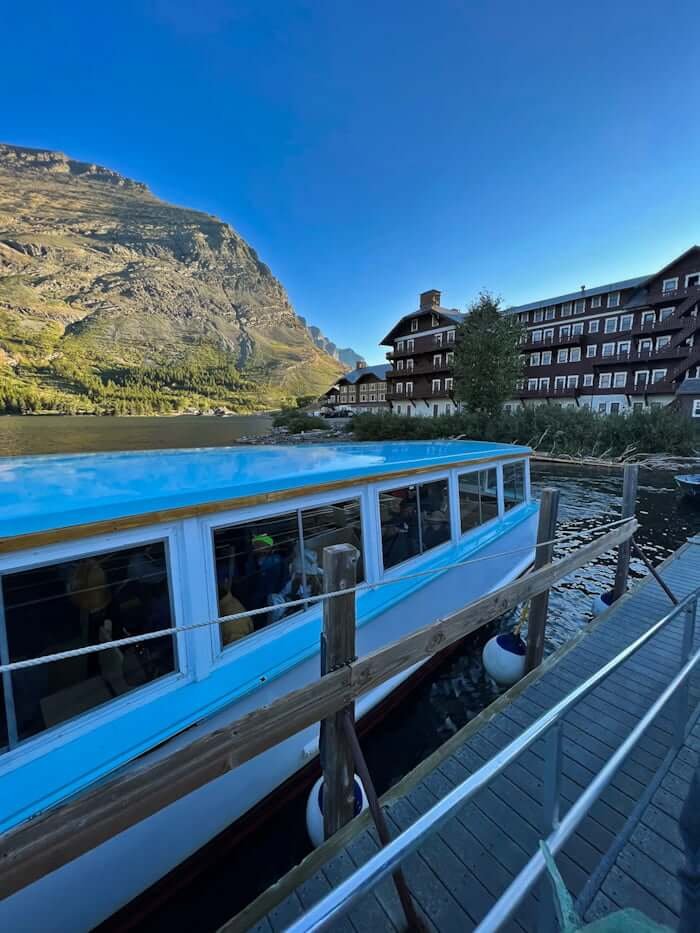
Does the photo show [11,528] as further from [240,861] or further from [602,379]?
[602,379]

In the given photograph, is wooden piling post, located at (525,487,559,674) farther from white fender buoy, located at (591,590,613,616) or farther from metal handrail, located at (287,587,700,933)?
metal handrail, located at (287,587,700,933)

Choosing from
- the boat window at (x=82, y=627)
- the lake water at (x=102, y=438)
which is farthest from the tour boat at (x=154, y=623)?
the lake water at (x=102, y=438)

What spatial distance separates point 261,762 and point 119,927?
4.14 ft

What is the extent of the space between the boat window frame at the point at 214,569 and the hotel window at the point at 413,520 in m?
0.86

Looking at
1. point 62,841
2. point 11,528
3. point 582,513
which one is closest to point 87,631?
point 11,528

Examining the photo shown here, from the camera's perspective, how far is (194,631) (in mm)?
3344

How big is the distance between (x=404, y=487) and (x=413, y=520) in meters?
0.57

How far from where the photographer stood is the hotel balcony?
36688 millimetres

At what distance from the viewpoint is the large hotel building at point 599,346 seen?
36344mm

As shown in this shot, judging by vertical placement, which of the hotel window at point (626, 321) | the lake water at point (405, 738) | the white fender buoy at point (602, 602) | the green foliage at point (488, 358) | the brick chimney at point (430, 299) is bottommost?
the lake water at point (405, 738)

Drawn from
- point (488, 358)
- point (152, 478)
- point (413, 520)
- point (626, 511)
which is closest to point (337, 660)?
point (152, 478)

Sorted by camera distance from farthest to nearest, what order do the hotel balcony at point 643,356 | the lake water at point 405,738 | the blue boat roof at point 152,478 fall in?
the hotel balcony at point 643,356
the lake water at point 405,738
the blue boat roof at point 152,478

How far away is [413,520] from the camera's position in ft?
18.8

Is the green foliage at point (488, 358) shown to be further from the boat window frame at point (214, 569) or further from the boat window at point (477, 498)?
the boat window frame at point (214, 569)
